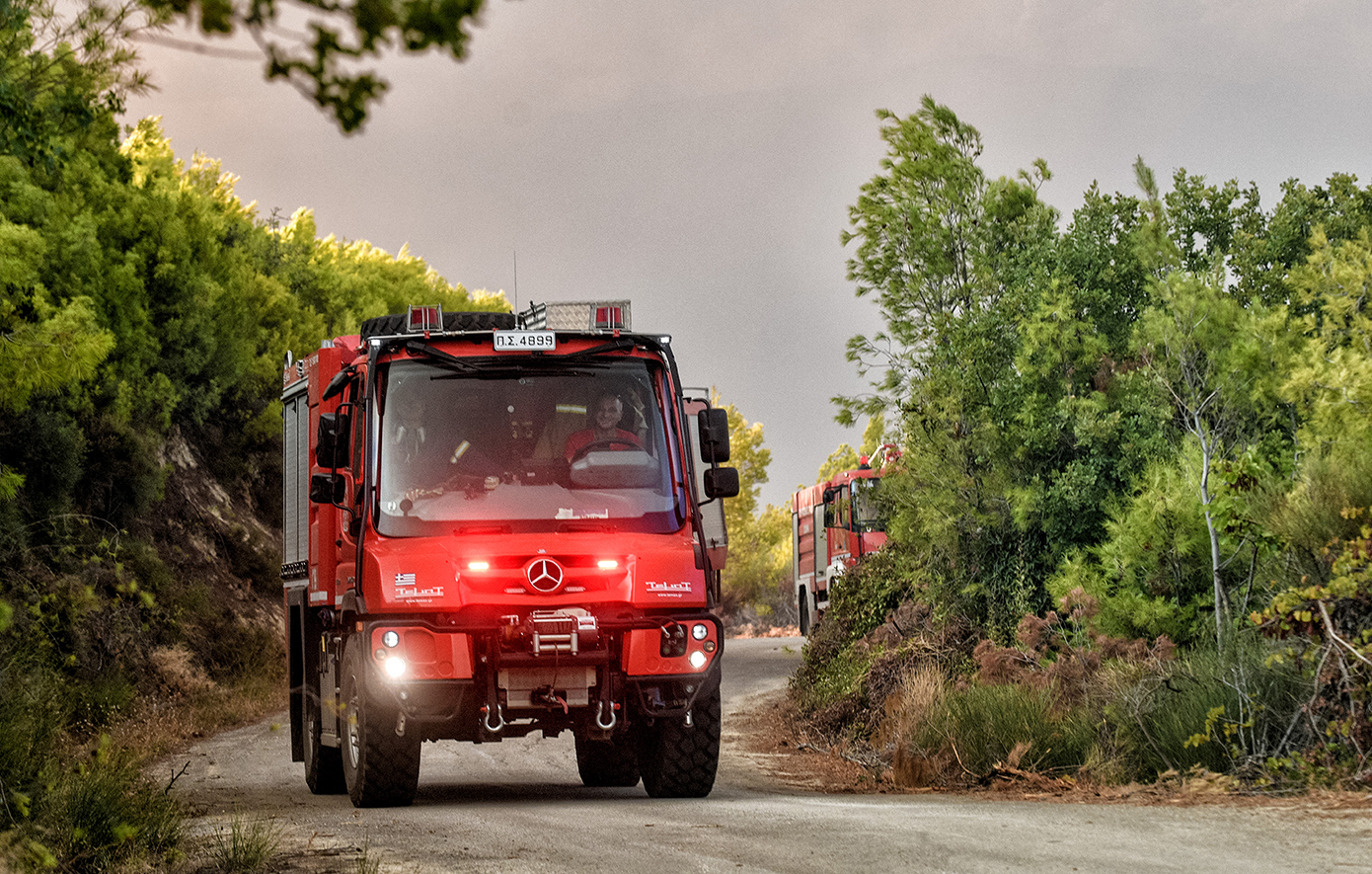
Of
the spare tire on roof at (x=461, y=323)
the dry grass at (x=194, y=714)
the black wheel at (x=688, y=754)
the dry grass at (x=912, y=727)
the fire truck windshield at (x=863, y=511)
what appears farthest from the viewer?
the fire truck windshield at (x=863, y=511)

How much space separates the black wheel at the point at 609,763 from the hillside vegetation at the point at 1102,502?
7.51 ft

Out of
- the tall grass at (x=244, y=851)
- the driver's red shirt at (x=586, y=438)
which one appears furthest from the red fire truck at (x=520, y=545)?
the tall grass at (x=244, y=851)

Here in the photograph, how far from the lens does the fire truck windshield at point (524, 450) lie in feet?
32.8

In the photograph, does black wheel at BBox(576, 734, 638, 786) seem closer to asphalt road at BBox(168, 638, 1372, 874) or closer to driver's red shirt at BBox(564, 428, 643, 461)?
asphalt road at BBox(168, 638, 1372, 874)

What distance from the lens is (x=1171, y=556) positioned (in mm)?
14680

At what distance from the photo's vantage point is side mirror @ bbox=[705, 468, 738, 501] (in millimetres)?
10289

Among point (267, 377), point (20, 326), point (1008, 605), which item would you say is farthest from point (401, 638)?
point (267, 377)

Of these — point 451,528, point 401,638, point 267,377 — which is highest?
point 267,377

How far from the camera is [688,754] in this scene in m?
10.9

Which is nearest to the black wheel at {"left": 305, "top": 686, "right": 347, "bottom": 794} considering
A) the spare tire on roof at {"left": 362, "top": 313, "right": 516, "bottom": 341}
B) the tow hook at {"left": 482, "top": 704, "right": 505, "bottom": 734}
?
the tow hook at {"left": 482, "top": 704, "right": 505, "bottom": 734}

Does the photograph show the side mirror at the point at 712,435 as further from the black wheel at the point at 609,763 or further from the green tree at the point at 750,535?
the green tree at the point at 750,535

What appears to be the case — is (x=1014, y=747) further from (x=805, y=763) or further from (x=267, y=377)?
(x=267, y=377)

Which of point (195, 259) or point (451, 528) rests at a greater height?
point (195, 259)

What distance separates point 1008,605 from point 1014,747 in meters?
5.96
